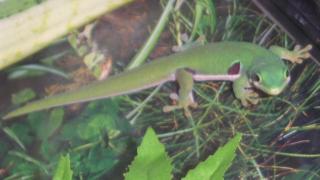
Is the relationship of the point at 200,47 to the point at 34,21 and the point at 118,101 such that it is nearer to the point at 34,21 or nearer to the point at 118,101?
the point at 118,101

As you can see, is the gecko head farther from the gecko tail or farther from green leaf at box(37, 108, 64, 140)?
green leaf at box(37, 108, 64, 140)

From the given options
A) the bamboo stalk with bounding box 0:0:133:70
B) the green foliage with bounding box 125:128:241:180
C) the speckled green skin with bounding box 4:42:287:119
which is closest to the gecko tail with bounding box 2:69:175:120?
the speckled green skin with bounding box 4:42:287:119

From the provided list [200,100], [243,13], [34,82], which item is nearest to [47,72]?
[34,82]

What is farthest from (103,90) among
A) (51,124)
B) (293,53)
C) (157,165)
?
(157,165)

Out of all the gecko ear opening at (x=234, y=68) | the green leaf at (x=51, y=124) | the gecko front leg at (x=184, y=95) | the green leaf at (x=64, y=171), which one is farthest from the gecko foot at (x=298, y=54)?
the green leaf at (x=64, y=171)

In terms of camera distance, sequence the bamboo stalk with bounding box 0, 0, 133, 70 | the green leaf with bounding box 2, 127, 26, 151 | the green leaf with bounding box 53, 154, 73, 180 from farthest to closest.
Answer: the bamboo stalk with bounding box 0, 0, 133, 70 → the green leaf with bounding box 2, 127, 26, 151 → the green leaf with bounding box 53, 154, 73, 180
